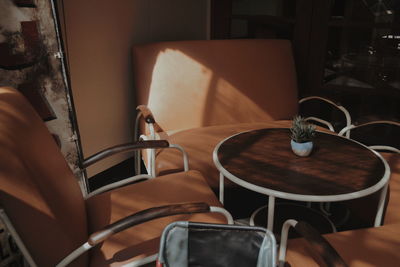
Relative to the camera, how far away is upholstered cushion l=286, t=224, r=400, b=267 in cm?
132

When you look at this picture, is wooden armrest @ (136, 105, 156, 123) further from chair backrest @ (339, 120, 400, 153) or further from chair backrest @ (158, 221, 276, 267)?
chair backrest @ (339, 120, 400, 153)

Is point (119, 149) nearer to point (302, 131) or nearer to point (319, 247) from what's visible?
point (302, 131)

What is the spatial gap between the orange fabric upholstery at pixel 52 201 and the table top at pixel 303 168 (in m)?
0.24

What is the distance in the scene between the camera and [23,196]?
1109 mm

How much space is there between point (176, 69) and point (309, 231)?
174 centimetres

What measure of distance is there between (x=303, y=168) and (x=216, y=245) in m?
0.86

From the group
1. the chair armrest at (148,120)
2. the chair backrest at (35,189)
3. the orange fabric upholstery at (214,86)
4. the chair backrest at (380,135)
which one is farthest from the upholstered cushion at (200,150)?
the chair backrest at (35,189)

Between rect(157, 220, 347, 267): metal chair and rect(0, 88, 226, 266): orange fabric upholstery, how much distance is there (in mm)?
286

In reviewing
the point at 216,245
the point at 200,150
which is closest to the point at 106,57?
the point at 200,150

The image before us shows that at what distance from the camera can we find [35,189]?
1.16m

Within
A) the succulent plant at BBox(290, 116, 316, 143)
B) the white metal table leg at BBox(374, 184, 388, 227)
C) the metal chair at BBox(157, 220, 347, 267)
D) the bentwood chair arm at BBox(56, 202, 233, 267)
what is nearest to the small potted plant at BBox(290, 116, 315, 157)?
the succulent plant at BBox(290, 116, 316, 143)

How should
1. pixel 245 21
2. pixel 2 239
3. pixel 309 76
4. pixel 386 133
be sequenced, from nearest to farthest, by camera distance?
1. pixel 2 239
2. pixel 386 133
3. pixel 309 76
4. pixel 245 21

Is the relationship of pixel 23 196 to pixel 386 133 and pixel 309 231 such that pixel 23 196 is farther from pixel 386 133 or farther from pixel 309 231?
pixel 386 133

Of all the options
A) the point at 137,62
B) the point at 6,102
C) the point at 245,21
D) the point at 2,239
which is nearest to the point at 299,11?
the point at 245,21
